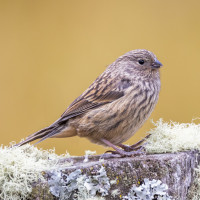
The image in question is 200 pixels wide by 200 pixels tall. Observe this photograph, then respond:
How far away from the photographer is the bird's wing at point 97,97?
3.78 meters

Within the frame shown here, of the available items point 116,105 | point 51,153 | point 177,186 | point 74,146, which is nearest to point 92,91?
point 116,105

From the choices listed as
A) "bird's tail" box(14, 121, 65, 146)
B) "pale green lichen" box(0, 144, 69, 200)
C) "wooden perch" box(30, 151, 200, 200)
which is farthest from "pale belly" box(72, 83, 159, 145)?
"pale green lichen" box(0, 144, 69, 200)

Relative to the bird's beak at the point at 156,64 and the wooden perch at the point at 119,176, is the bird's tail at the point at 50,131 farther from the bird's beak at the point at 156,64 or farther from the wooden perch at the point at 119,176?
the bird's beak at the point at 156,64

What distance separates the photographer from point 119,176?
2635 millimetres

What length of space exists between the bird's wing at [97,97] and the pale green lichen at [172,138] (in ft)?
1.94

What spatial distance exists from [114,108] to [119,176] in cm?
111

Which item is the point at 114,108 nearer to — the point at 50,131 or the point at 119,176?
the point at 50,131

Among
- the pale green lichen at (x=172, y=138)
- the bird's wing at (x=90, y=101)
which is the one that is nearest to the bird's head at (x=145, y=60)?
the bird's wing at (x=90, y=101)

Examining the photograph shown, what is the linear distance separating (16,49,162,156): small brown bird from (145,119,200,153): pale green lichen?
31 centimetres

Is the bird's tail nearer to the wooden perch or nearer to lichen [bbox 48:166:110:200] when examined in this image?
the wooden perch

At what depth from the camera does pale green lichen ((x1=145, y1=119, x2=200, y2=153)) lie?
3.06 metres

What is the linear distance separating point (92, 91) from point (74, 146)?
124 cm

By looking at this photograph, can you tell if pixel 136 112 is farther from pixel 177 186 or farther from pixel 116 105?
pixel 177 186

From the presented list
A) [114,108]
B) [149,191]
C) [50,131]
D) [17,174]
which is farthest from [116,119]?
[17,174]
